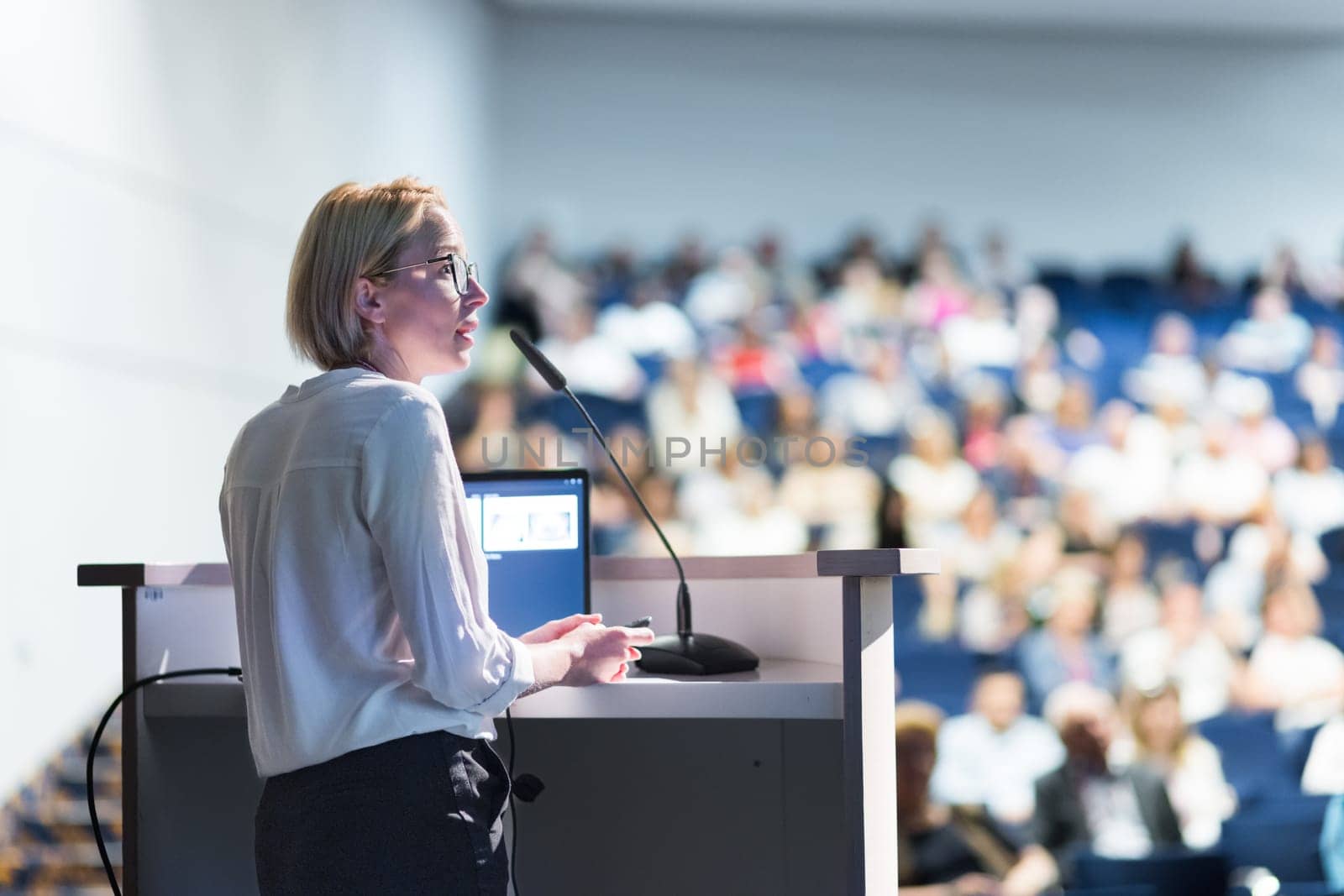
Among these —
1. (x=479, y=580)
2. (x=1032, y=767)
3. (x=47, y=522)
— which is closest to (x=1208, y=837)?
(x=1032, y=767)

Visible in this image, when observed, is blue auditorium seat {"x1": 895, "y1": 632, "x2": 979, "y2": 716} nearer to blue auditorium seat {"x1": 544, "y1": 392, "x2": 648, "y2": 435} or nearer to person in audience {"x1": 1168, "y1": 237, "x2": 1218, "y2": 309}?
blue auditorium seat {"x1": 544, "y1": 392, "x2": 648, "y2": 435}

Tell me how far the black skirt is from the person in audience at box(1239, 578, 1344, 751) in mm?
3951

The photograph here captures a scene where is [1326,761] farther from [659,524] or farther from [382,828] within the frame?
[382,828]

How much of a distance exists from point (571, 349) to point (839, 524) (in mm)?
1264

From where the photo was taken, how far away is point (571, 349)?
17.0 ft

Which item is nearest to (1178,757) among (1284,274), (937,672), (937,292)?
(937,672)

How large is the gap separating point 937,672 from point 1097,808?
932 mm

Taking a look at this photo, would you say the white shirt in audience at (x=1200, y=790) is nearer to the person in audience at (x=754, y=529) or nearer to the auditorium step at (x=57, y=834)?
the person in audience at (x=754, y=529)

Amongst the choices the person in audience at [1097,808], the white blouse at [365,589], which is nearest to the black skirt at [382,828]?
the white blouse at [365,589]

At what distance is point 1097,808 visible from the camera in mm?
3725

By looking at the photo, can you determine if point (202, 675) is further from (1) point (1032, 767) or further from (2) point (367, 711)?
(1) point (1032, 767)

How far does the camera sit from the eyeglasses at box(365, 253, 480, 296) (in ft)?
3.56

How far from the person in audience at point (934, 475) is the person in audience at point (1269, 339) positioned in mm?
1195

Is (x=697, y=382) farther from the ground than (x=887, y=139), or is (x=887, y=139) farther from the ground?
(x=887, y=139)
